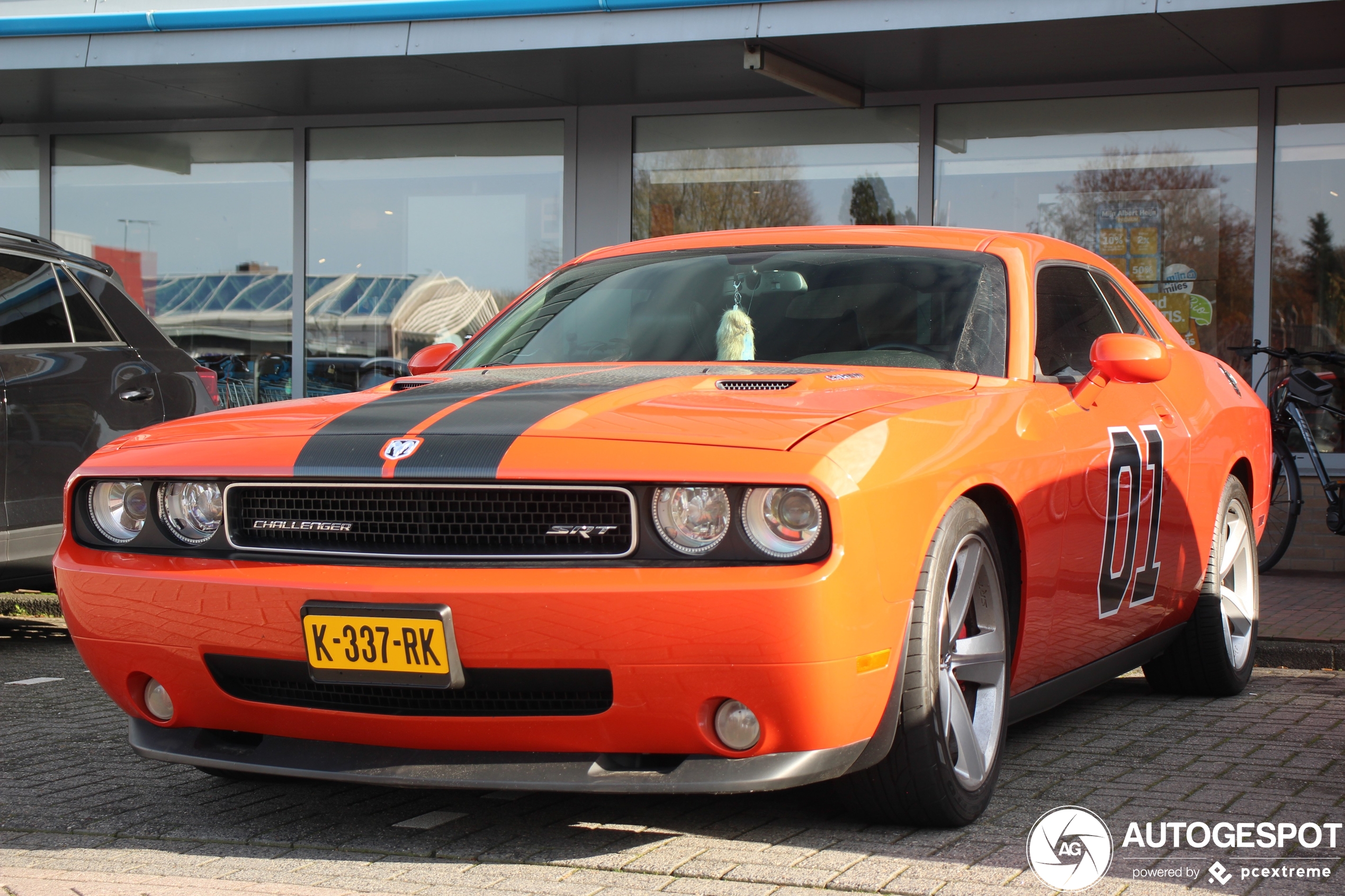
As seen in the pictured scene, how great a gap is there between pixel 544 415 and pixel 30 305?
3855mm

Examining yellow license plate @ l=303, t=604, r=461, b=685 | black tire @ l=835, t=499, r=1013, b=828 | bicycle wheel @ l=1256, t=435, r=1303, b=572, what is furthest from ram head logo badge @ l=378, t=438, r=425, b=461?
bicycle wheel @ l=1256, t=435, r=1303, b=572

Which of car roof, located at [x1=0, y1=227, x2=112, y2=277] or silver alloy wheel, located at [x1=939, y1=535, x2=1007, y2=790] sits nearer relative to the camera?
silver alloy wheel, located at [x1=939, y1=535, x2=1007, y2=790]

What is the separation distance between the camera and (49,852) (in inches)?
130

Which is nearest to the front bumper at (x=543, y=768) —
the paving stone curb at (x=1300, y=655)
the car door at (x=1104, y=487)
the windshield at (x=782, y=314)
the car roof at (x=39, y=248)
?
the car door at (x=1104, y=487)

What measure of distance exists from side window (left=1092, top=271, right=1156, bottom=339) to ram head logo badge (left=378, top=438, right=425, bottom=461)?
277 centimetres

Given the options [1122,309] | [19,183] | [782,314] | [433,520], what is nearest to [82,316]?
[782,314]

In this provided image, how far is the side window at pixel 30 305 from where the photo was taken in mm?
6012

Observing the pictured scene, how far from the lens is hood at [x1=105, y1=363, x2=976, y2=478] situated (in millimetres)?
3004

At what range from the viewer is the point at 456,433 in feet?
10.2

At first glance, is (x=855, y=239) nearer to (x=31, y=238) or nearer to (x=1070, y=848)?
(x=1070, y=848)

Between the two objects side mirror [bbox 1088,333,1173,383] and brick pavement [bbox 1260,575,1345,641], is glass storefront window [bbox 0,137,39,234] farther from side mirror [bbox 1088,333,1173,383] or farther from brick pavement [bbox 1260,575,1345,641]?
side mirror [bbox 1088,333,1173,383]

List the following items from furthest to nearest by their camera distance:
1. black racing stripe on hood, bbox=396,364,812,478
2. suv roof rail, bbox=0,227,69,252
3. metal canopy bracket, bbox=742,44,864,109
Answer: metal canopy bracket, bbox=742,44,864,109 → suv roof rail, bbox=0,227,69,252 → black racing stripe on hood, bbox=396,364,812,478

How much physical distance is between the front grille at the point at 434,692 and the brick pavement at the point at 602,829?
355 mm

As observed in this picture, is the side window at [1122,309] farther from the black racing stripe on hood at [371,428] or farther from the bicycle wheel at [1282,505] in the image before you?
the bicycle wheel at [1282,505]
